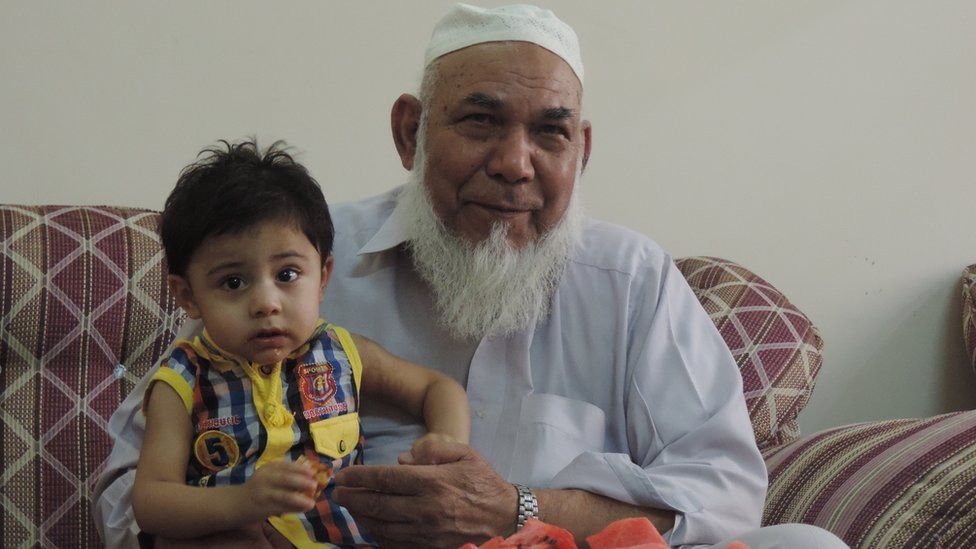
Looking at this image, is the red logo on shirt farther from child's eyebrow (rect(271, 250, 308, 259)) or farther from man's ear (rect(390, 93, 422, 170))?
man's ear (rect(390, 93, 422, 170))

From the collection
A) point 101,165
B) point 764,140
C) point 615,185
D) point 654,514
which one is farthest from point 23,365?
point 764,140

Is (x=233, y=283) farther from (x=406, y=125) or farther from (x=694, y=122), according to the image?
(x=694, y=122)

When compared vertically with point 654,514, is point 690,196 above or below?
above

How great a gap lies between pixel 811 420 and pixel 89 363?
6.97ft

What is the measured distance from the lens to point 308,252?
1.63 m

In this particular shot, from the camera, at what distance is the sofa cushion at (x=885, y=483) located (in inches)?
75.6

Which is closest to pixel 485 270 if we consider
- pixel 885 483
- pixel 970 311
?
pixel 885 483

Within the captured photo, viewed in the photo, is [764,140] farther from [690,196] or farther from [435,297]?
[435,297]

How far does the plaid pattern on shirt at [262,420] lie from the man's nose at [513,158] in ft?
1.69

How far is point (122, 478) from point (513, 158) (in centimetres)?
91

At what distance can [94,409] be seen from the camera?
225 cm

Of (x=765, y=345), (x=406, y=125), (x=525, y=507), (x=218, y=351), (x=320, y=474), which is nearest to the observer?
(x=320, y=474)

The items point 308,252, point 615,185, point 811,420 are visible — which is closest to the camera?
point 308,252

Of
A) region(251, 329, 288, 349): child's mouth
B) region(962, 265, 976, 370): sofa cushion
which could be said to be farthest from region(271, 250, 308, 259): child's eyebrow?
region(962, 265, 976, 370): sofa cushion
